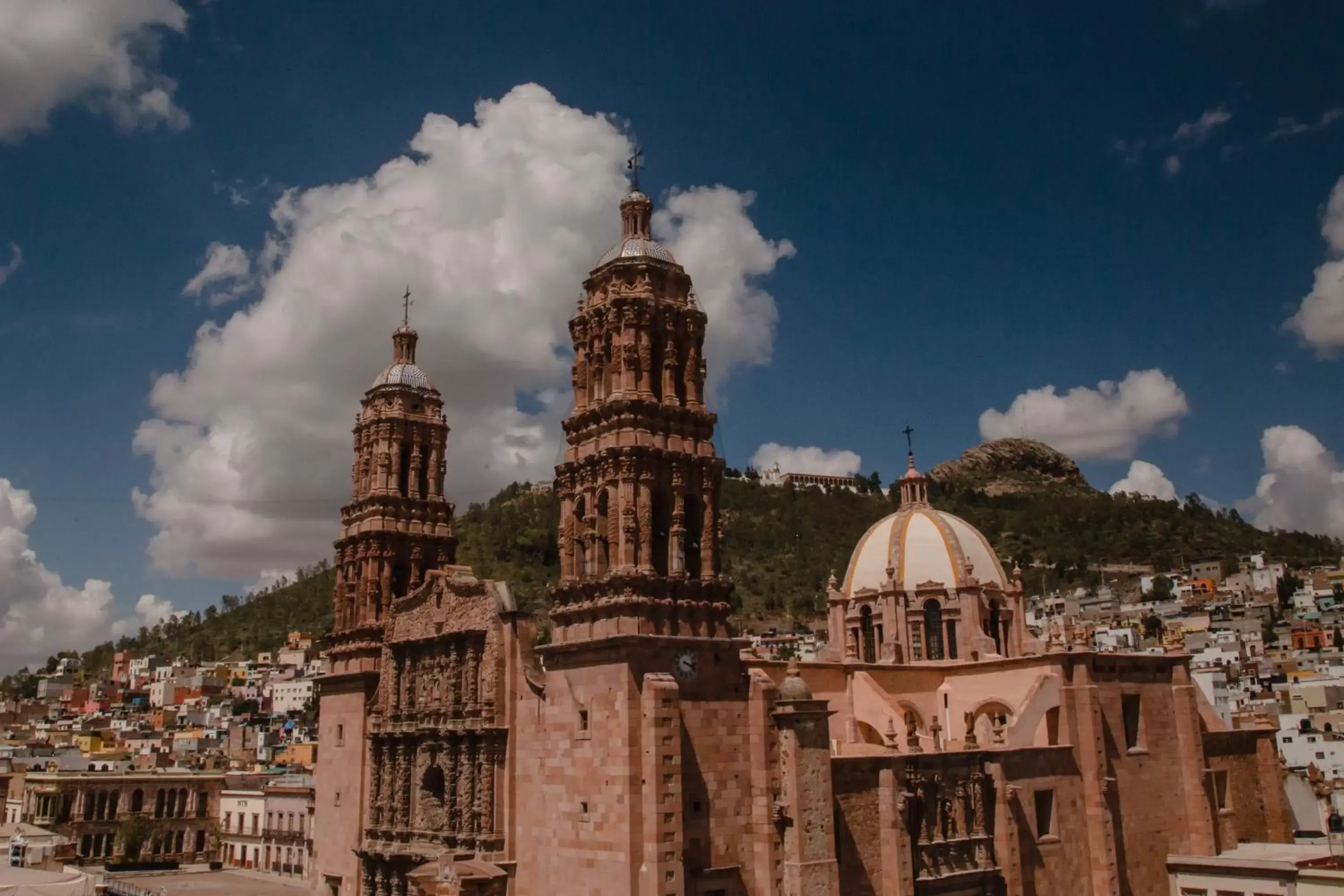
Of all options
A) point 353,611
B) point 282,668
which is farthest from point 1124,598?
point 353,611

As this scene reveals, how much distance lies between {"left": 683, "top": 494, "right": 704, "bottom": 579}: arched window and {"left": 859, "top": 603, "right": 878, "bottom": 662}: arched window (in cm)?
1611

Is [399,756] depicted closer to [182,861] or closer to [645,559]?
[645,559]

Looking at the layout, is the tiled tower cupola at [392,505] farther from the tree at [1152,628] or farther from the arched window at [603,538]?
the tree at [1152,628]

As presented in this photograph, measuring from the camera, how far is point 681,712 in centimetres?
2909

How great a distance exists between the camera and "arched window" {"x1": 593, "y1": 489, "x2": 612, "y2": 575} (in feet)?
102

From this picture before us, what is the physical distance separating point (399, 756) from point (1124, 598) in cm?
10328

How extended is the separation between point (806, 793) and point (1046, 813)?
36.8 feet

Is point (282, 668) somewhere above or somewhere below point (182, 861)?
above

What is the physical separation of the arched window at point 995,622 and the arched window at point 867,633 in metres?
4.47

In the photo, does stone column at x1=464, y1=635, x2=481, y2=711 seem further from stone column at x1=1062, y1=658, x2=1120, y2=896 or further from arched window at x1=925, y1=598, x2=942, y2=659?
stone column at x1=1062, y1=658, x2=1120, y2=896

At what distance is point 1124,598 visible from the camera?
125750 mm

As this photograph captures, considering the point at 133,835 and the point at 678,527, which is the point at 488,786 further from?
the point at 133,835

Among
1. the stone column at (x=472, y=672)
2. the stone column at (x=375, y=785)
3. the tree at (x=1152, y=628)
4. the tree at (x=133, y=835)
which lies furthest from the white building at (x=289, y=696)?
the stone column at (x=472, y=672)

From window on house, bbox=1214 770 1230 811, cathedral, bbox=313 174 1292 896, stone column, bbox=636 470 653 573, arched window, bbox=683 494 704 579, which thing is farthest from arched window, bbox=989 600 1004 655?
stone column, bbox=636 470 653 573
